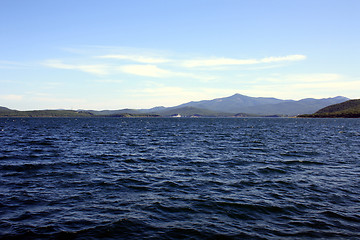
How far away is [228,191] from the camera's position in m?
17.5

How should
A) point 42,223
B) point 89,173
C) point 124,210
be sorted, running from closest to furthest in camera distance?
point 42,223 < point 124,210 < point 89,173

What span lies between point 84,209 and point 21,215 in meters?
3.05

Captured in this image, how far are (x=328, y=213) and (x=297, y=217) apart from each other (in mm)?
1986

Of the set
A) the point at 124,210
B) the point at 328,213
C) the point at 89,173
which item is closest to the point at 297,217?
the point at 328,213

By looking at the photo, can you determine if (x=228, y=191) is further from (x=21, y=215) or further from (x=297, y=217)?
(x=21, y=215)

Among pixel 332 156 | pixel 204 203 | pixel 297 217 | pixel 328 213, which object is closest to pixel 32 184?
pixel 204 203

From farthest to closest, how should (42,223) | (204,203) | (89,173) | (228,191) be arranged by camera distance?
1. (89,173)
2. (228,191)
3. (204,203)
4. (42,223)

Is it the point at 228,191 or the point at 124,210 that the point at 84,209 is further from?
the point at 228,191

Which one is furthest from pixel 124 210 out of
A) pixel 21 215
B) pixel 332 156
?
pixel 332 156

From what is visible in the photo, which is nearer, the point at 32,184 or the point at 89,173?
the point at 32,184

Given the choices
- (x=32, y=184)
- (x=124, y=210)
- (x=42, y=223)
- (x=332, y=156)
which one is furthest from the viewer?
(x=332, y=156)

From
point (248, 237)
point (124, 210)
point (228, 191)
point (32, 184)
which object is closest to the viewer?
point (248, 237)

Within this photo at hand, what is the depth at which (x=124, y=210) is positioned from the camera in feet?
45.9

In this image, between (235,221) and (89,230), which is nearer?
(89,230)
